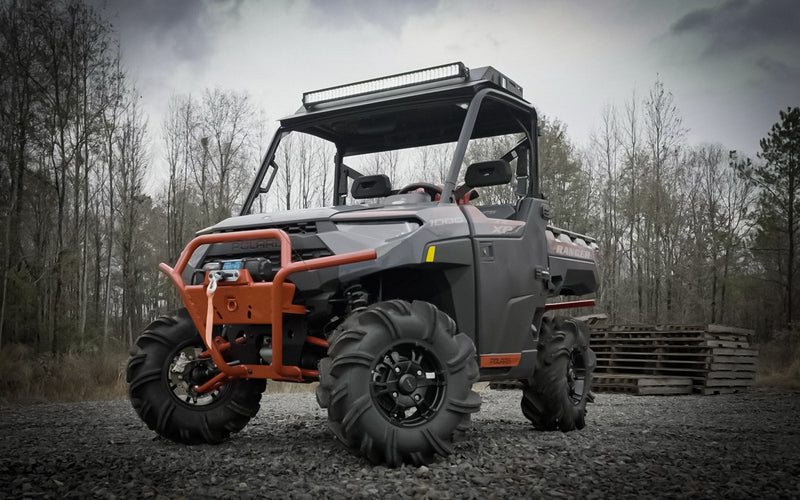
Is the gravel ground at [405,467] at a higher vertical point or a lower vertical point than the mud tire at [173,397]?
lower

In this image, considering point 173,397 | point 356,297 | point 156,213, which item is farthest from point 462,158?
point 156,213

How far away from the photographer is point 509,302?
5363 mm

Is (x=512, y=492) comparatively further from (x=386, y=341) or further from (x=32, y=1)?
(x=32, y=1)

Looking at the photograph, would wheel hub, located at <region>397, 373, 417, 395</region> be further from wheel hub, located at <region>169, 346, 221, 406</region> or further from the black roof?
the black roof

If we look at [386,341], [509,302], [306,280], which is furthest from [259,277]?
[509,302]

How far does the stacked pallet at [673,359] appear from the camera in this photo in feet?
42.0

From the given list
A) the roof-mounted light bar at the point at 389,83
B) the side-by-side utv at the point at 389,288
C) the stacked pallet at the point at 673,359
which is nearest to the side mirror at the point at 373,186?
the side-by-side utv at the point at 389,288

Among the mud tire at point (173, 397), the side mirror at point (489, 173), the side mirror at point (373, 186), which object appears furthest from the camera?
the side mirror at point (373, 186)

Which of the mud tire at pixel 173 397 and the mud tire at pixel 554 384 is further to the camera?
the mud tire at pixel 554 384

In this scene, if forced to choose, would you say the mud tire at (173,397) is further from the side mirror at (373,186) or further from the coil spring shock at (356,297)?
the side mirror at (373,186)

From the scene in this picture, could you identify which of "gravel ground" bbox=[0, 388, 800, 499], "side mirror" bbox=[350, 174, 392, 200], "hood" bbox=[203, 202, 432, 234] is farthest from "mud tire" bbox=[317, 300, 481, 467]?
"side mirror" bbox=[350, 174, 392, 200]

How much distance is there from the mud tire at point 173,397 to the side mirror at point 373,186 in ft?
6.25

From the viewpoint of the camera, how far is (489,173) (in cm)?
544

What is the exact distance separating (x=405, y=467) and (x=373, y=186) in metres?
2.79
